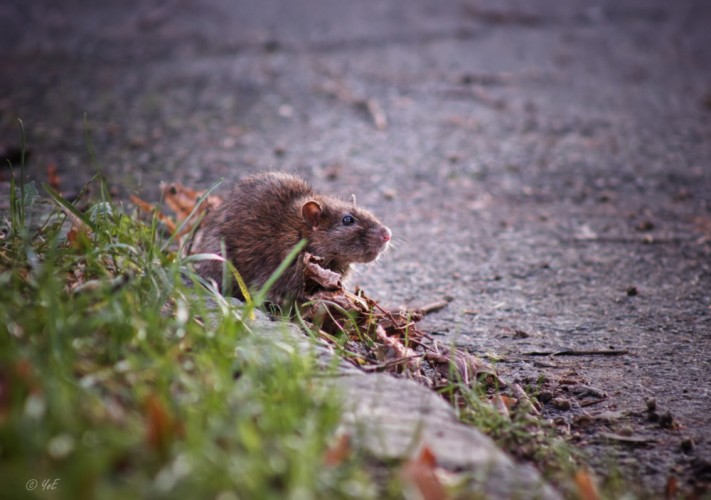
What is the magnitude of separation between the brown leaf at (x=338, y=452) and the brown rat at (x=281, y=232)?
2.20 meters

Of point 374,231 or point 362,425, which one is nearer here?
point 362,425

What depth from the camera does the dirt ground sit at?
4.42 meters

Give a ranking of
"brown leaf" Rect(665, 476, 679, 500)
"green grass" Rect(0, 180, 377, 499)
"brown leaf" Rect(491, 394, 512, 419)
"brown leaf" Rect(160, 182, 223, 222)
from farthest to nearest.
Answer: "brown leaf" Rect(160, 182, 223, 222)
"brown leaf" Rect(491, 394, 512, 419)
"brown leaf" Rect(665, 476, 679, 500)
"green grass" Rect(0, 180, 377, 499)

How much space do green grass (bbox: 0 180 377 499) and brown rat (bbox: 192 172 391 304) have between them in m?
1.40

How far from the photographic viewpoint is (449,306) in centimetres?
518

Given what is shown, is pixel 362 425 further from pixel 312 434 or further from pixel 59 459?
pixel 59 459

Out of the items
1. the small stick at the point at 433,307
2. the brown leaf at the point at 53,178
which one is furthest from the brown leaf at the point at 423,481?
the brown leaf at the point at 53,178

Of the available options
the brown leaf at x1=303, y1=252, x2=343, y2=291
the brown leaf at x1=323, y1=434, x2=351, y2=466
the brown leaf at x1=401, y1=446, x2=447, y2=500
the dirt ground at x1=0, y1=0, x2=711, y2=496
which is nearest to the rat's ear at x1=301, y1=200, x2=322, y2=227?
the brown leaf at x1=303, y1=252, x2=343, y2=291

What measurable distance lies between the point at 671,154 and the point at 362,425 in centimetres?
722

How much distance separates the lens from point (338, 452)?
7.91 ft

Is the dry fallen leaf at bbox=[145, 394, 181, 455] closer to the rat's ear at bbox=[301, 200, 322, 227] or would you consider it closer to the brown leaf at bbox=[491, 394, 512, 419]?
the brown leaf at bbox=[491, 394, 512, 419]

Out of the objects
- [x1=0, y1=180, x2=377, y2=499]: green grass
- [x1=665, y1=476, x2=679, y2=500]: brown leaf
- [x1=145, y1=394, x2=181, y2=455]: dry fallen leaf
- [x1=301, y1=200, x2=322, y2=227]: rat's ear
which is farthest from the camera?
[x1=301, y1=200, x2=322, y2=227]: rat's ear

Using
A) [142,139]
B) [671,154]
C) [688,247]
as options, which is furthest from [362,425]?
[671,154]

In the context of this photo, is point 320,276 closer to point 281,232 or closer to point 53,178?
point 281,232
